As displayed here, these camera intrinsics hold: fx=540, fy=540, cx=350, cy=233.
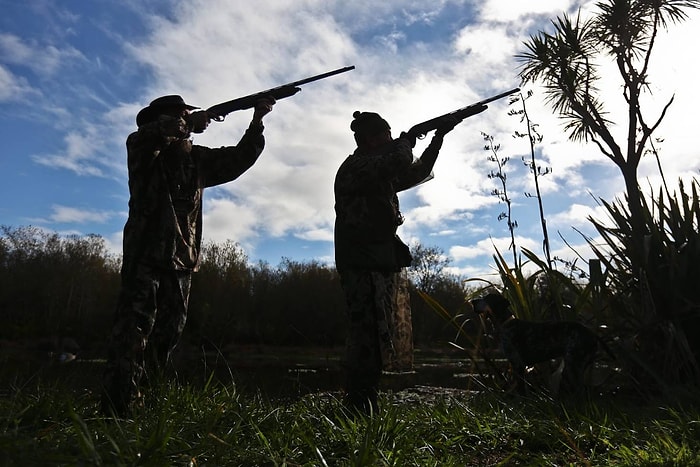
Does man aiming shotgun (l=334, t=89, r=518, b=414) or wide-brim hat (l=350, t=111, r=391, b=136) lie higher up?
wide-brim hat (l=350, t=111, r=391, b=136)

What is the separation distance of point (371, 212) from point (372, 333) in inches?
32.5

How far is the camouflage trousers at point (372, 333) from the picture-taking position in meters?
3.45

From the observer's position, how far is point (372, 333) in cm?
350

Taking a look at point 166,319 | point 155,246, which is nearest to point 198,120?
point 155,246

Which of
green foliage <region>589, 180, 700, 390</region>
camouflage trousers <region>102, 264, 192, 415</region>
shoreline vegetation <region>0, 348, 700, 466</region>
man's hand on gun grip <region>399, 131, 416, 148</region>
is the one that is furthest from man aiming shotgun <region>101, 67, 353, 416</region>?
green foliage <region>589, 180, 700, 390</region>

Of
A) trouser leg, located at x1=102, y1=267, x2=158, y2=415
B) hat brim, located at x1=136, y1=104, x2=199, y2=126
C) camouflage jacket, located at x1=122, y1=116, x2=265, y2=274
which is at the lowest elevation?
trouser leg, located at x1=102, y1=267, x2=158, y2=415

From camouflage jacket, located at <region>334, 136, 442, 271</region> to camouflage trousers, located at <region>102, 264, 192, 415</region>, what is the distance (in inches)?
42.6

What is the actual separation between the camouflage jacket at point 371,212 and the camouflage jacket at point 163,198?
977 millimetres

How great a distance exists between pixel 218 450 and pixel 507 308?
11.2 ft

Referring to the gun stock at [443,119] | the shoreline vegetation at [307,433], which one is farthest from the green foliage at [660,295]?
the gun stock at [443,119]

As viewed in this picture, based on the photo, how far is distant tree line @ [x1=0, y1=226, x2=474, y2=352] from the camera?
1334 inches

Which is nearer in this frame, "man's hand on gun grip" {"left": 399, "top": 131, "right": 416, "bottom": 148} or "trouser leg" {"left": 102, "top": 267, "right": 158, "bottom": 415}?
"trouser leg" {"left": 102, "top": 267, "right": 158, "bottom": 415}

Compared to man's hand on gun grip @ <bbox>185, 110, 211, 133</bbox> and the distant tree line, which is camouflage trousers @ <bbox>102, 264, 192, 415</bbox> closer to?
man's hand on gun grip @ <bbox>185, 110, 211, 133</bbox>

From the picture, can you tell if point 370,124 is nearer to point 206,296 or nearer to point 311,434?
point 311,434
